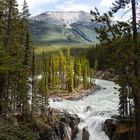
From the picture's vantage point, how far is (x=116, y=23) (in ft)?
66.7

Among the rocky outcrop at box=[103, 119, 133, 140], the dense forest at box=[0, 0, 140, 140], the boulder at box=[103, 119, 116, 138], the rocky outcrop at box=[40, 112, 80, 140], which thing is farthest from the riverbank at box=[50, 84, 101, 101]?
the rocky outcrop at box=[103, 119, 133, 140]

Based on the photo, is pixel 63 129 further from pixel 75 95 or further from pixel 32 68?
pixel 75 95

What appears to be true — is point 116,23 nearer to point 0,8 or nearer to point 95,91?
point 0,8

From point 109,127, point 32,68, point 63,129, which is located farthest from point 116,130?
point 32,68

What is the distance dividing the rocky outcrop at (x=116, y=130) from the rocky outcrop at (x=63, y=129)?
17.7ft

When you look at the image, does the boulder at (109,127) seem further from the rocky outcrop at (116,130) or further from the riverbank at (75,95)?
the riverbank at (75,95)

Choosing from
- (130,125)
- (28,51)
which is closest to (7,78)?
(28,51)

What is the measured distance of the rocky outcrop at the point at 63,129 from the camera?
2011 inches

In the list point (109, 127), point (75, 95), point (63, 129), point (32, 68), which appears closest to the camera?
point (32, 68)

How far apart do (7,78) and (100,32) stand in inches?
1135

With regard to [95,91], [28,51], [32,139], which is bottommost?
[95,91]

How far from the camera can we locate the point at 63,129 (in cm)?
5675

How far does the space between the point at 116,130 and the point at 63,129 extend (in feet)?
26.7

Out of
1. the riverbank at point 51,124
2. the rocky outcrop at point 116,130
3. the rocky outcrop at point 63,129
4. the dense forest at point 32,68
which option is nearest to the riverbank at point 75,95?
the dense forest at point 32,68
